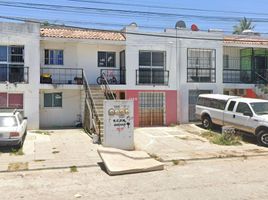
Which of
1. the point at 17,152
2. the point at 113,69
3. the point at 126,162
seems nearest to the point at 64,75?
the point at 113,69

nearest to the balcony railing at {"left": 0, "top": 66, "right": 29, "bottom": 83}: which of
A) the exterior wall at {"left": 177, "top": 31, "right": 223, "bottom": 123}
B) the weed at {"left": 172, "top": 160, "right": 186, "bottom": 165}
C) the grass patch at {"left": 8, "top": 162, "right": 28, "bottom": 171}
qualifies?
the grass patch at {"left": 8, "top": 162, "right": 28, "bottom": 171}

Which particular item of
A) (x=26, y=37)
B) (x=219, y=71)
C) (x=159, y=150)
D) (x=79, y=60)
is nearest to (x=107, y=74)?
(x=79, y=60)

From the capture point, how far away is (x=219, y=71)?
25234 mm

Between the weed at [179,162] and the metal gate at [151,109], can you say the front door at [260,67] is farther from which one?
the weed at [179,162]

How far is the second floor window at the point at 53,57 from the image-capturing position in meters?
23.3

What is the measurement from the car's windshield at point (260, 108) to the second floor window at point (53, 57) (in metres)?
11.6

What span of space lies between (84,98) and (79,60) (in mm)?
2576

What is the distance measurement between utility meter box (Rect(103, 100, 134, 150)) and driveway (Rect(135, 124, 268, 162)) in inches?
30.7

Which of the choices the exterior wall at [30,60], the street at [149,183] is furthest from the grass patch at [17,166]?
the exterior wall at [30,60]

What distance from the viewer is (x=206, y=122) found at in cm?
2236

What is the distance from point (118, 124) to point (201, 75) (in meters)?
10.5

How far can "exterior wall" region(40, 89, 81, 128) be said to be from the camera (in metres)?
22.7

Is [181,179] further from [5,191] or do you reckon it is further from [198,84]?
[198,84]

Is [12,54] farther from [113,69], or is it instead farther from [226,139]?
[226,139]
